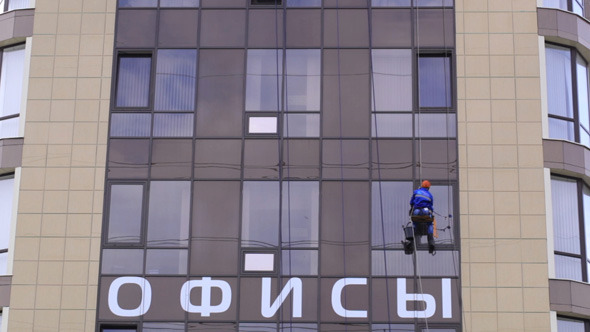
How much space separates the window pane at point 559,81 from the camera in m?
30.2

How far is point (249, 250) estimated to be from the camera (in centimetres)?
2873

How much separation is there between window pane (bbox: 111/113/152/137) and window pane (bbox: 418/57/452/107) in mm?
6544

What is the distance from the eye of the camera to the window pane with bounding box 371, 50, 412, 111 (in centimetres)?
2973

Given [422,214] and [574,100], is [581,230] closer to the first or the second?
[574,100]

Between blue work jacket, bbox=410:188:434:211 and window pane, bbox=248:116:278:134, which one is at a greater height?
window pane, bbox=248:116:278:134

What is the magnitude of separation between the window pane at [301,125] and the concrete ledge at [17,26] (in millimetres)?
6781

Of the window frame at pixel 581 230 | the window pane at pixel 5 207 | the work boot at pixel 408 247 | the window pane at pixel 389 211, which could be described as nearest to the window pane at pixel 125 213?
the window pane at pixel 5 207

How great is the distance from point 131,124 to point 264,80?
3.33 meters

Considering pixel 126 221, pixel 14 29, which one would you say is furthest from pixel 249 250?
pixel 14 29

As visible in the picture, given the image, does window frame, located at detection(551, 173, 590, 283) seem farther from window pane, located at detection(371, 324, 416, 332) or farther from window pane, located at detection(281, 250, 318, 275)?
window pane, located at detection(281, 250, 318, 275)

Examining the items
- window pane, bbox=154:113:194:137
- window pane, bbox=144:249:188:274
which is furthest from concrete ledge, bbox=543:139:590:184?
window pane, bbox=144:249:188:274

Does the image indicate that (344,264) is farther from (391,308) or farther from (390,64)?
(390,64)

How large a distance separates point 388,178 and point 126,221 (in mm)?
6154

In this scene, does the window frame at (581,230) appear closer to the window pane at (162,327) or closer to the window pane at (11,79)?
the window pane at (162,327)
